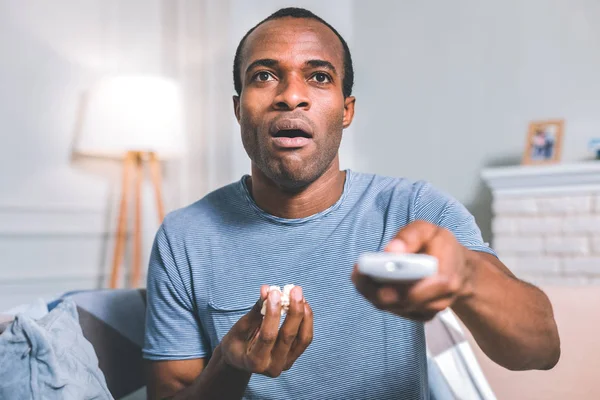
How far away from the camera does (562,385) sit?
1.36 m

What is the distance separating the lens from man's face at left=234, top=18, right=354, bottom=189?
1175 millimetres

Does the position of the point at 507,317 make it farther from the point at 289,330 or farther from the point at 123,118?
the point at 123,118

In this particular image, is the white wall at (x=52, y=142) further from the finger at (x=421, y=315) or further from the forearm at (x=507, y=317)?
the finger at (x=421, y=315)

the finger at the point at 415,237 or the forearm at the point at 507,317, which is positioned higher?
the finger at the point at 415,237

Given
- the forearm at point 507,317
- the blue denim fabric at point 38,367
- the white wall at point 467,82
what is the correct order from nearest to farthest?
1. the forearm at point 507,317
2. the blue denim fabric at point 38,367
3. the white wall at point 467,82

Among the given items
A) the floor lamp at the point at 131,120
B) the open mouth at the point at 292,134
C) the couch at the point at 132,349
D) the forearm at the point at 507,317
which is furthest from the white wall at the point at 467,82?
the forearm at the point at 507,317

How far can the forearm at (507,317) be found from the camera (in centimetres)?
71


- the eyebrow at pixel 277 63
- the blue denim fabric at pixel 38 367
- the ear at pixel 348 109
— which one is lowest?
the blue denim fabric at pixel 38 367

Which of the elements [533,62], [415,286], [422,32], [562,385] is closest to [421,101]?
[422,32]

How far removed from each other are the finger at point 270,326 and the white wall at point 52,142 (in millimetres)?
2199

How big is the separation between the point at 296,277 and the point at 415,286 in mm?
645

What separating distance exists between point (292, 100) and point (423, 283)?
2.24ft

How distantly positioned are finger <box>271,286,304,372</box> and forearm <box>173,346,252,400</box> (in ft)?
0.56

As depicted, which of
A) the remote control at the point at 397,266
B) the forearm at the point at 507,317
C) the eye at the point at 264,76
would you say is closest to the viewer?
the remote control at the point at 397,266
